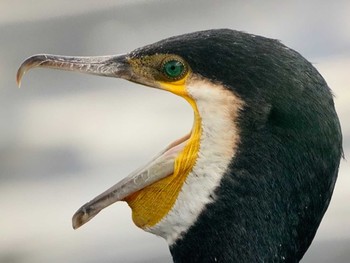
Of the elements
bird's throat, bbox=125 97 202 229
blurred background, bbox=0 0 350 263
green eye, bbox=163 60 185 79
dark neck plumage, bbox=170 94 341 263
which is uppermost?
blurred background, bbox=0 0 350 263

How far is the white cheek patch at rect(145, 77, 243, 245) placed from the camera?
7.46 ft

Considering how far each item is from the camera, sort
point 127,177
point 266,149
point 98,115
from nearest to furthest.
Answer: point 266,149, point 127,177, point 98,115

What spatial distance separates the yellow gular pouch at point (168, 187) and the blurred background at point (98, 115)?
249cm

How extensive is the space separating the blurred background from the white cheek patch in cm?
254

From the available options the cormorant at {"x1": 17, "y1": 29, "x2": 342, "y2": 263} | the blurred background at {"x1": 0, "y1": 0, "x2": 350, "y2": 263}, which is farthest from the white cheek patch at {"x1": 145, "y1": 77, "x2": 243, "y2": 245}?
the blurred background at {"x1": 0, "y1": 0, "x2": 350, "y2": 263}

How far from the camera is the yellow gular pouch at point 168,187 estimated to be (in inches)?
91.8

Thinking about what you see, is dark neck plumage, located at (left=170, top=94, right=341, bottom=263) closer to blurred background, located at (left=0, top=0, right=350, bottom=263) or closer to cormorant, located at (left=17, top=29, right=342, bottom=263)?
cormorant, located at (left=17, top=29, right=342, bottom=263)

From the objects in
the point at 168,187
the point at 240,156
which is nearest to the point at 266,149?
the point at 240,156

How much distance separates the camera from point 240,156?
229 centimetres

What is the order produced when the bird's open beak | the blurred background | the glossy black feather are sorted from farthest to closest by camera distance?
1. the blurred background
2. the bird's open beak
3. the glossy black feather

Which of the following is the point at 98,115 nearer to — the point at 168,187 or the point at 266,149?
the point at 168,187

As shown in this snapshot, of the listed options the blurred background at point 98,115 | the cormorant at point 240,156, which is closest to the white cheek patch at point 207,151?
the cormorant at point 240,156

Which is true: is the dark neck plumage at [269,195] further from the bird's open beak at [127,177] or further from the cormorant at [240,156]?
the bird's open beak at [127,177]

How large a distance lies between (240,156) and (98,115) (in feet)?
10.9
